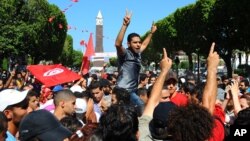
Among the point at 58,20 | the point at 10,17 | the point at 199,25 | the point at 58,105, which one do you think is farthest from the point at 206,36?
the point at 58,105

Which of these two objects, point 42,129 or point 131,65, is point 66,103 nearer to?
point 131,65

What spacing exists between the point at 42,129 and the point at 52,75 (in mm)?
6337

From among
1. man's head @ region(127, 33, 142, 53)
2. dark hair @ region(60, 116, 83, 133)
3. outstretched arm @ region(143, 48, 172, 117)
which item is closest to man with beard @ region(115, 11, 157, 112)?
man's head @ region(127, 33, 142, 53)

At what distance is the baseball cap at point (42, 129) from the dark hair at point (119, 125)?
36 cm

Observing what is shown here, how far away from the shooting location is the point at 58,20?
5959cm

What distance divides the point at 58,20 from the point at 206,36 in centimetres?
2176

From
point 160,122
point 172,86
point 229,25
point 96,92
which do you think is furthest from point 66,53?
point 160,122

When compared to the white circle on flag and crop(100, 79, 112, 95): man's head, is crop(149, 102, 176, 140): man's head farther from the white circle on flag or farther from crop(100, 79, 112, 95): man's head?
the white circle on flag

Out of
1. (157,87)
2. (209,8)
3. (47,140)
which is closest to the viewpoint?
(47,140)

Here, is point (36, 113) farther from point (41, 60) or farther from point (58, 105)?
point (41, 60)

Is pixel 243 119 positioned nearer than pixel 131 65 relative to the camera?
Yes

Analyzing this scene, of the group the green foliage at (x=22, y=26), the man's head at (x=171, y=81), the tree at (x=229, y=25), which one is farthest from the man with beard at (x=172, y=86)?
the green foliage at (x=22, y=26)

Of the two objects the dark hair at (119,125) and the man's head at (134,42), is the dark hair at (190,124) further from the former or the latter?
the man's head at (134,42)

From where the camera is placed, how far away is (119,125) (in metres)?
3.43
